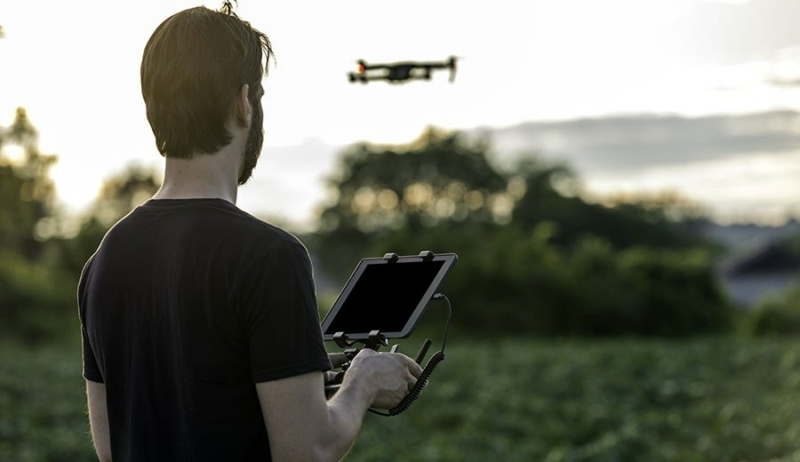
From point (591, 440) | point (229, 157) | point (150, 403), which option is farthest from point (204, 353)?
point (591, 440)

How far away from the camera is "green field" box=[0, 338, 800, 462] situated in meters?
13.3

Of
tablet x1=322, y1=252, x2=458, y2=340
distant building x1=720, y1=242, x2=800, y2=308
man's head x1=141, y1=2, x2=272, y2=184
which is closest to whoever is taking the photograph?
man's head x1=141, y1=2, x2=272, y2=184

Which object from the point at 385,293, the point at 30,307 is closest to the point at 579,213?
the point at 30,307

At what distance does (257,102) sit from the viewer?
100 inches

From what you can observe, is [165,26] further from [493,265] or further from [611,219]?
[611,219]

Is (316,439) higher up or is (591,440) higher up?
(316,439)

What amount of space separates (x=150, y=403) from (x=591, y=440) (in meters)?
13.7

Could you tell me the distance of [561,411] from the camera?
57.1 feet

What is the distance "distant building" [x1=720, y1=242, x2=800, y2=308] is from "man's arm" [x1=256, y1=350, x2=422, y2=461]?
93560 millimetres

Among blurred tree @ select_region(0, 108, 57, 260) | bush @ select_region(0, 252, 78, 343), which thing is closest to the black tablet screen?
blurred tree @ select_region(0, 108, 57, 260)

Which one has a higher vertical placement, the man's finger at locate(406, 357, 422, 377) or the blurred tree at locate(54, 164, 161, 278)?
the man's finger at locate(406, 357, 422, 377)

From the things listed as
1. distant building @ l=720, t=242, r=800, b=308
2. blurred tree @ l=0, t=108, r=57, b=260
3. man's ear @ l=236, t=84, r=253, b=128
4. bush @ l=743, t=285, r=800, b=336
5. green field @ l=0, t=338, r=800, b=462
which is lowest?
distant building @ l=720, t=242, r=800, b=308

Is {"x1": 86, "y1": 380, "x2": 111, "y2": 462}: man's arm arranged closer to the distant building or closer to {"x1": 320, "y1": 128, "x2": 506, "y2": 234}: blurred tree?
{"x1": 320, "y1": 128, "x2": 506, "y2": 234}: blurred tree

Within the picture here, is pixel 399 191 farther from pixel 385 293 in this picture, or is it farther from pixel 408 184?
pixel 385 293
